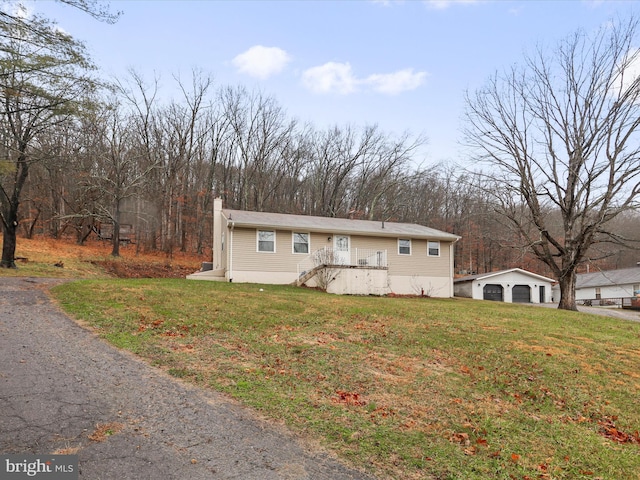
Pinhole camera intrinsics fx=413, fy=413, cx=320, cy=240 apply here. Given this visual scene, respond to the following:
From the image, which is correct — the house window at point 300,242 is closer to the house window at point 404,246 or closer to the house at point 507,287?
the house window at point 404,246

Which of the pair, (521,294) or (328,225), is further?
(521,294)

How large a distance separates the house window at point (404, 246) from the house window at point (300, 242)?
4.88 meters

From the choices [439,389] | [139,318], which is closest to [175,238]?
[139,318]

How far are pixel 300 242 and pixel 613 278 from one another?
31.0 meters

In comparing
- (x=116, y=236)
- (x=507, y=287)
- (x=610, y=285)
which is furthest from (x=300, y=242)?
(x=610, y=285)

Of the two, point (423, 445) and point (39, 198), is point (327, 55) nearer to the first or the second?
point (423, 445)

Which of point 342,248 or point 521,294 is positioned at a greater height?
point 342,248

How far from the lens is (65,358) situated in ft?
19.0

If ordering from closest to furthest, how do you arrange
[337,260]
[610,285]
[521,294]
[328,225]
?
[337,260] → [328,225] → [521,294] → [610,285]

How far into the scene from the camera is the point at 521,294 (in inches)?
1134

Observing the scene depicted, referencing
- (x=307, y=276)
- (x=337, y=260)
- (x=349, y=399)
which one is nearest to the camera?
(x=349, y=399)

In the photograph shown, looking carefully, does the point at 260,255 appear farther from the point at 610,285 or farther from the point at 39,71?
the point at 610,285

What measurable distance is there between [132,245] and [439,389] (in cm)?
2656

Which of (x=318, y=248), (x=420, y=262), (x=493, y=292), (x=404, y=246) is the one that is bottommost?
(x=493, y=292)
